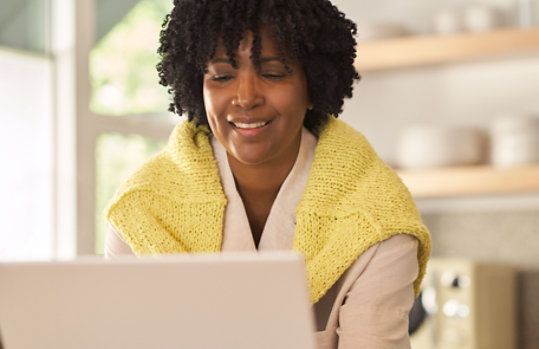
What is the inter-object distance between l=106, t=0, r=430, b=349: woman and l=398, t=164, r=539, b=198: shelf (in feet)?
5.39

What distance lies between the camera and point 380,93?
3.53m

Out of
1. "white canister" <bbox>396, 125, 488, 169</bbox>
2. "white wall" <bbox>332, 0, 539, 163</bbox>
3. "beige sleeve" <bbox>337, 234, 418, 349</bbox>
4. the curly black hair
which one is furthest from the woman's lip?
"white wall" <bbox>332, 0, 539, 163</bbox>

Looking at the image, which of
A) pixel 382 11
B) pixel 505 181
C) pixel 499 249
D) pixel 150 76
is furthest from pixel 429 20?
pixel 150 76

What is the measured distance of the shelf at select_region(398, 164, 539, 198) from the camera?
2.96 meters

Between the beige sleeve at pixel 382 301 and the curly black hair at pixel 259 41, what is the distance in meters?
0.32

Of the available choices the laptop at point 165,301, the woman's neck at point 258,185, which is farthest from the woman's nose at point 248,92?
the laptop at point 165,301

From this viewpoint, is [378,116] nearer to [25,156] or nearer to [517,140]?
[517,140]

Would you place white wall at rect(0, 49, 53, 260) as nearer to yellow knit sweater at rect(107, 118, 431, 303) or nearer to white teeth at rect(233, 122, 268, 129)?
yellow knit sweater at rect(107, 118, 431, 303)

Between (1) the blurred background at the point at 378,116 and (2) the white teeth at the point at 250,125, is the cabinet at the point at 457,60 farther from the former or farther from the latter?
(2) the white teeth at the point at 250,125

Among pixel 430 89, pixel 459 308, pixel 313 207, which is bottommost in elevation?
pixel 459 308

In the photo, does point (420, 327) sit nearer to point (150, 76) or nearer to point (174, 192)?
point (150, 76)

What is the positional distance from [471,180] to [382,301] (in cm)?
188

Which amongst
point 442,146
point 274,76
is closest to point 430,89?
point 442,146

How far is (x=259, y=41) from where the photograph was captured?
132 cm
